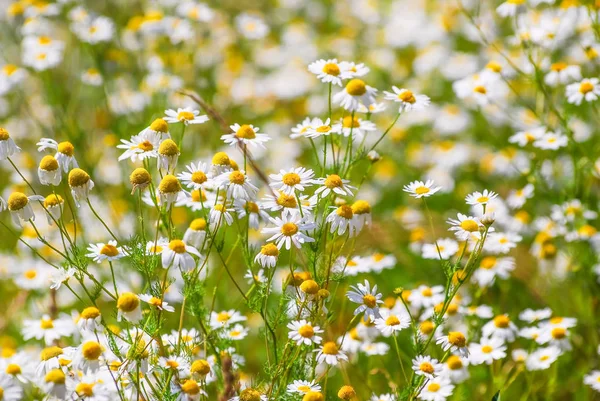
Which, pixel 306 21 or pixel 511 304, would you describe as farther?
pixel 306 21

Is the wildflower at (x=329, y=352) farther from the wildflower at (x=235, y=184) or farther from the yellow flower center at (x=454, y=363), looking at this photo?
the yellow flower center at (x=454, y=363)

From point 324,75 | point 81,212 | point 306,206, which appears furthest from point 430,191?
point 81,212

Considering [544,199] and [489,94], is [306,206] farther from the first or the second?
[544,199]

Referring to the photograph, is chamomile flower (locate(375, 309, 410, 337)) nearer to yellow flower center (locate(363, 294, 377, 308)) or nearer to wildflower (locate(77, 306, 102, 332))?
yellow flower center (locate(363, 294, 377, 308))

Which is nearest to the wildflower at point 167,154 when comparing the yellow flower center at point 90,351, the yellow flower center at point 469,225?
the yellow flower center at point 90,351

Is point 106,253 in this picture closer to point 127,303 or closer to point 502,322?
point 127,303

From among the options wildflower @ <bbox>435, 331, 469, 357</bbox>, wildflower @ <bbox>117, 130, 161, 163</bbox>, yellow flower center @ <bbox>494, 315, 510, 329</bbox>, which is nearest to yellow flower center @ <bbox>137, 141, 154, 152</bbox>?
wildflower @ <bbox>117, 130, 161, 163</bbox>
